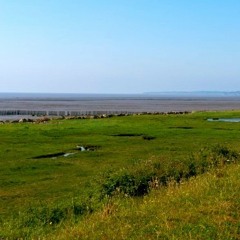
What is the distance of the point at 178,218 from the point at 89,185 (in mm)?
8817

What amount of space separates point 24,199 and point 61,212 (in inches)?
156

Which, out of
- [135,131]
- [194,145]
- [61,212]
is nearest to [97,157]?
[194,145]

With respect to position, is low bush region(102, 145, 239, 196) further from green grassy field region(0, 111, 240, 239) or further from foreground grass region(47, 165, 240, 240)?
foreground grass region(47, 165, 240, 240)

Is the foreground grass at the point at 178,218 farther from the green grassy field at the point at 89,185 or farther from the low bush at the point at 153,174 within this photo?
the low bush at the point at 153,174

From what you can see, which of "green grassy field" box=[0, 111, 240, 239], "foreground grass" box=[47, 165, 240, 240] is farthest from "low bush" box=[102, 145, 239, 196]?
"foreground grass" box=[47, 165, 240, 240]

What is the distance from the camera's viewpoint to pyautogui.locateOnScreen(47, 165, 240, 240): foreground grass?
31.6ft

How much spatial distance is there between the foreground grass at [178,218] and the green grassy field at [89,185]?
0.03 metres

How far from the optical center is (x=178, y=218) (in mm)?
10773

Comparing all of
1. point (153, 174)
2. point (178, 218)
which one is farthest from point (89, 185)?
point (178, 218)

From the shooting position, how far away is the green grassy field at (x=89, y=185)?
1101cm

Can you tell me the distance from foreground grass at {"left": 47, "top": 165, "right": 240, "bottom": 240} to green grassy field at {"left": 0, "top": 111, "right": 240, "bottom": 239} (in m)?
0.03

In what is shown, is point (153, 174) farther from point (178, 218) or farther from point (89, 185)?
point (178, 218)

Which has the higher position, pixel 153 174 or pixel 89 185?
pixel 153 174

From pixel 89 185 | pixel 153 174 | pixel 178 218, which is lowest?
pixel 89 185
